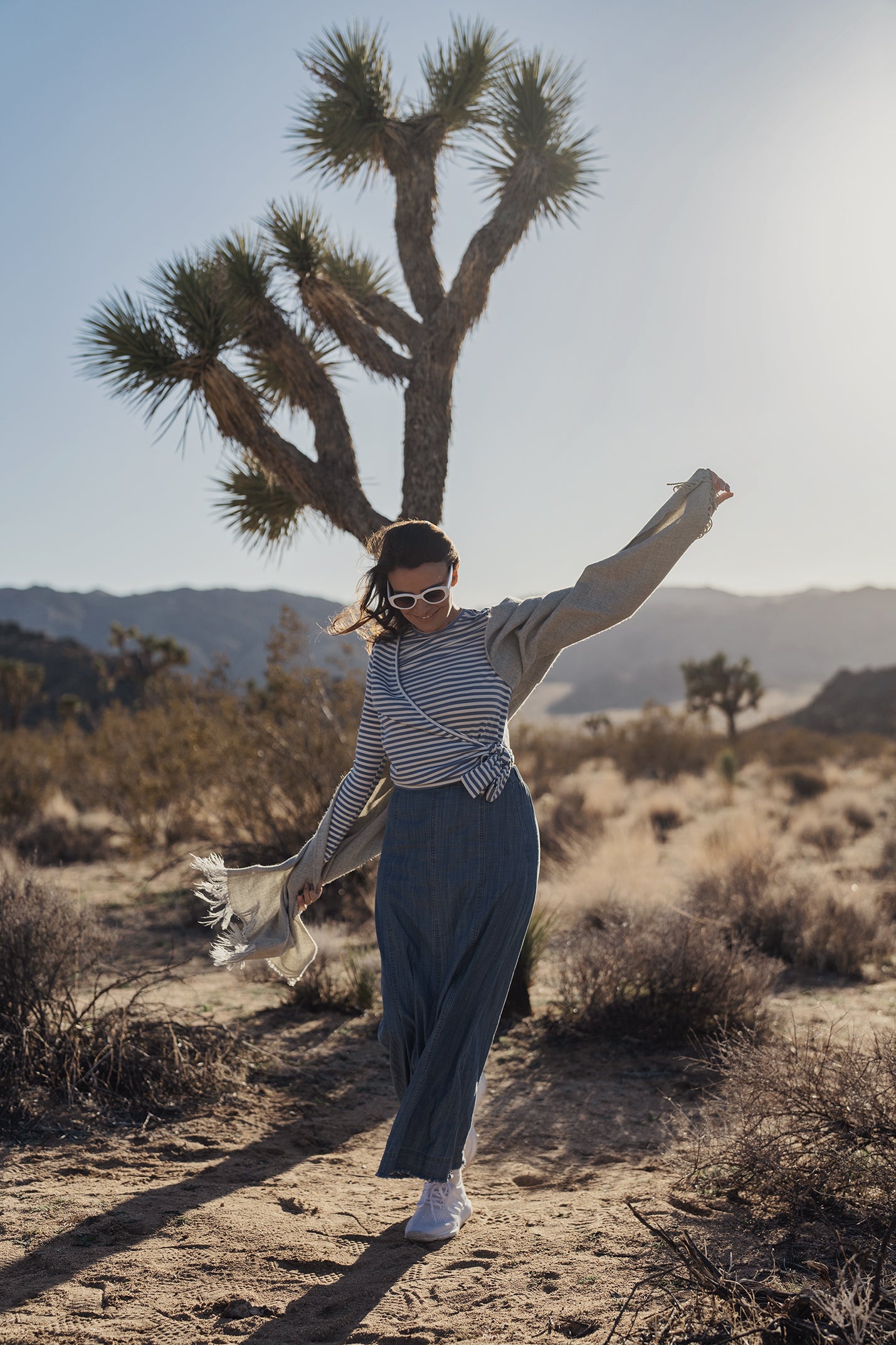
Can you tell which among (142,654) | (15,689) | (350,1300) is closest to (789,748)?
(142,654)

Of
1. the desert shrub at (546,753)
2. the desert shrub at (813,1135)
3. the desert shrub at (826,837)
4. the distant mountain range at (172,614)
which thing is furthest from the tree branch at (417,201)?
the distant mountain range at (172,614)

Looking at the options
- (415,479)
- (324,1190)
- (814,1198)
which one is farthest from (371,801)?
(415,479)

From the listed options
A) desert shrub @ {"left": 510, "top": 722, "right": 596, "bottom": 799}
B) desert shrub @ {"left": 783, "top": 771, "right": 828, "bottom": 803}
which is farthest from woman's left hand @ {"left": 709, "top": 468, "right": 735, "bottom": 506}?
desert shrub @ {"left": 783, "top": 771, "right": 828, "bottom": 803}

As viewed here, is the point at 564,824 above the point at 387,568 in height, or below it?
below

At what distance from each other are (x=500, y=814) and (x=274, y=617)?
409ft

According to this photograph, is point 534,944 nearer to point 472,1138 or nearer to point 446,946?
point 472,1138

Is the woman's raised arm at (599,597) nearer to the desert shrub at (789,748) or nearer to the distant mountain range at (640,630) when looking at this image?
the desert shrub at (789,748)

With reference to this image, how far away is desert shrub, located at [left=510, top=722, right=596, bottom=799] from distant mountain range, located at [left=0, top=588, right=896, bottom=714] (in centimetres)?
6914

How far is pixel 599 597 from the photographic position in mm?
3002

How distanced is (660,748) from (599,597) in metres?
19.3

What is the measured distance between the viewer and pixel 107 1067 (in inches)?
149

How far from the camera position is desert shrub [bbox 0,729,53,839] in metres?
12.3

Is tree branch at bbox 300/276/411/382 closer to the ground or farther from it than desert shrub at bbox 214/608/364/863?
farther from it

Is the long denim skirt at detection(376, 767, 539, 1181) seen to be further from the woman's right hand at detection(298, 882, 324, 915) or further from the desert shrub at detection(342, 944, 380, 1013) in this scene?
the desert shrub at detection(342, 944, 380, 1013)
